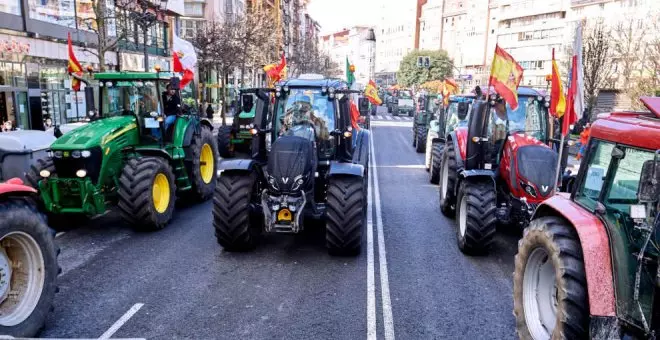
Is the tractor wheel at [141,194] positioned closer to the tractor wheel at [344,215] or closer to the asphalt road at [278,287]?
the asphalt road at [278,287]

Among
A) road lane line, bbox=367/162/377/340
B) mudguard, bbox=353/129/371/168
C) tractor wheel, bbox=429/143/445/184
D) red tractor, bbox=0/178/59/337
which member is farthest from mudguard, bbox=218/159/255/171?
tractor wheel, bbox=429/143/445/184

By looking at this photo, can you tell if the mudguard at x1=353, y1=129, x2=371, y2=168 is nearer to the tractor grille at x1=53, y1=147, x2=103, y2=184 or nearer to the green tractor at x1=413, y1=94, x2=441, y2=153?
the tractor grille at x1=53, y1=147, x2=103, y2=184

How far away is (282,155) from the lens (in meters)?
6.97

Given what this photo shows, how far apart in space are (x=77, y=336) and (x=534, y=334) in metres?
4.25

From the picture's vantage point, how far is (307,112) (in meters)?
8.09

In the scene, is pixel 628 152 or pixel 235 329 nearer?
pixel 628 152

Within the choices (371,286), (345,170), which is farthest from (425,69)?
(371,286)

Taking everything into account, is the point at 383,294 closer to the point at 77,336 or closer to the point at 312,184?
the point at 312,184

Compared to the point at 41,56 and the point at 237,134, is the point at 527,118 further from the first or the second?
the point at 41,56

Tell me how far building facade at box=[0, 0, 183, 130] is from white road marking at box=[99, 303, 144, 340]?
1140 cm

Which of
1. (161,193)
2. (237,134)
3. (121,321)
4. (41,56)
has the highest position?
(41,56)

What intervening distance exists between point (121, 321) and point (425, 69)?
77.4 meters

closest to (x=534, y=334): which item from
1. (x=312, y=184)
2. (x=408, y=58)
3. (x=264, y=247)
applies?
(x=312, y=184)

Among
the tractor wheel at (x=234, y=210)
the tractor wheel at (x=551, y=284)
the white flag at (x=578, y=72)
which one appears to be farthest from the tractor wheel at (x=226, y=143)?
the tractor wheel at (x=551, y=284)
